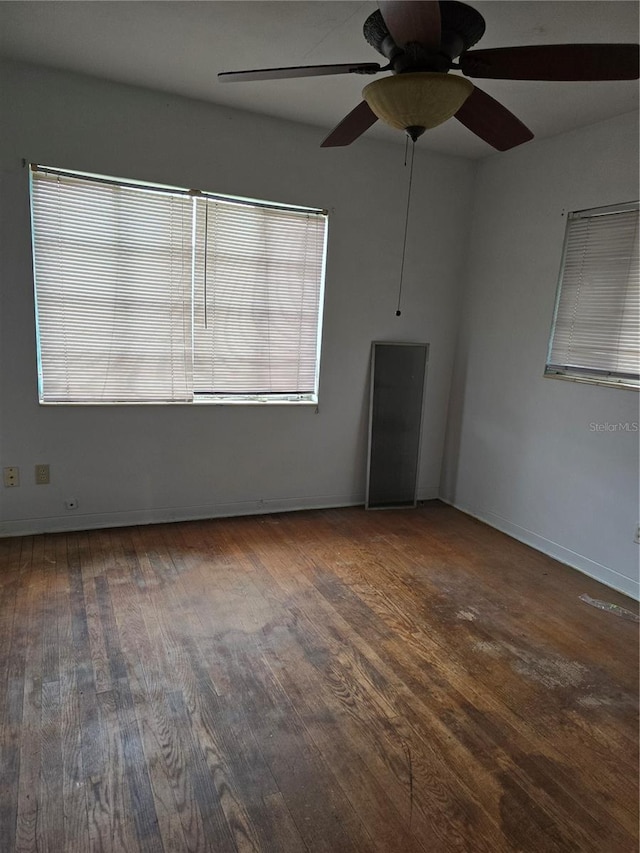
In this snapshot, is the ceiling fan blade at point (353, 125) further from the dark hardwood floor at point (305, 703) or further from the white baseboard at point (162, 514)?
the white baseboard at point (162, 514)

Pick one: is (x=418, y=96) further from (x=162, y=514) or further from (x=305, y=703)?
(x=162, y=514)

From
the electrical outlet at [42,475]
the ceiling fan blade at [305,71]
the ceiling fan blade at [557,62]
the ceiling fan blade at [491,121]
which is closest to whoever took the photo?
the ceiling fan blade at [557,62]

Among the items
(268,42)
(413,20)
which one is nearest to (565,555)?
(413,20)

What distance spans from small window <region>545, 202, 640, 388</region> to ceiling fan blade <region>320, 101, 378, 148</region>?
169 centimetres

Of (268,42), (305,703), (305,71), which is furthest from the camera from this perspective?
(268,42)

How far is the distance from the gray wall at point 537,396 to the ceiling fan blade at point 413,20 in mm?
1954

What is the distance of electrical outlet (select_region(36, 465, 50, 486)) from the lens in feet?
10.4

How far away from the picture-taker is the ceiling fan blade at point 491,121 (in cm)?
186

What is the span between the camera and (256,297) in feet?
11.5

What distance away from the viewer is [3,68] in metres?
2.71

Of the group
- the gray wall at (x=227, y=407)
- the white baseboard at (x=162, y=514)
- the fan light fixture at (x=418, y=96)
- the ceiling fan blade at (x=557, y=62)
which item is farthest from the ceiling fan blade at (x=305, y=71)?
the white baseboard at (x=162, y=514)

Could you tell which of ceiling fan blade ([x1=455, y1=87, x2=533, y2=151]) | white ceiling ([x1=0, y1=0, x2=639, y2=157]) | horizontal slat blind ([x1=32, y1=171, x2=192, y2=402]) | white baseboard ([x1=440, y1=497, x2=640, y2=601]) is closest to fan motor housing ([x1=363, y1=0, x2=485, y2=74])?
ceiling fan blade ([x1=455, y1=87, x2=533, y2=151])

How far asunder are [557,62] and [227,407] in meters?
2.61

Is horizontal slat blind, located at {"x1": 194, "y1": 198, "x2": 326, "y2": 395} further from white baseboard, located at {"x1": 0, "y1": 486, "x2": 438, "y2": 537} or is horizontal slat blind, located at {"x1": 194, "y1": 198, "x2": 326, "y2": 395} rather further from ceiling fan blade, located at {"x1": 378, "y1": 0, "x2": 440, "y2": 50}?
ceiling fan blade, located at {"x1": 378, "y1": 0, "x2": 440, "y2": 50}
